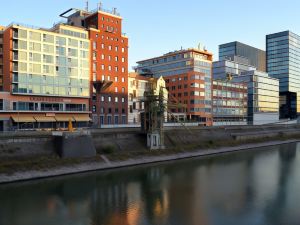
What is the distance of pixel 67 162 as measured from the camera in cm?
5441

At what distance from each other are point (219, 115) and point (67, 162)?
96719mm

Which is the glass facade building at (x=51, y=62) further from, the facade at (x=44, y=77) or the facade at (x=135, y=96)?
the facade at (x=135, y=96)

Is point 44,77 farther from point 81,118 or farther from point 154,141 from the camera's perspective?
point 154,141

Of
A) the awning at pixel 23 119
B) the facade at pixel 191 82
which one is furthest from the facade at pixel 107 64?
the facade at pixel 191 82

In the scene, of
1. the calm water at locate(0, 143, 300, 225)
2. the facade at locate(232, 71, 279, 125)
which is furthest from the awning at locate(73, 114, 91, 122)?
the facade at locate(232, 71, 279, 125)

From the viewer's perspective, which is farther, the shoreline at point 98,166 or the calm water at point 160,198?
the shoreline at point 98,166

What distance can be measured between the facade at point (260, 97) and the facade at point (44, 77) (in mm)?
97218

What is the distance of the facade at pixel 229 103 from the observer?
140 meters

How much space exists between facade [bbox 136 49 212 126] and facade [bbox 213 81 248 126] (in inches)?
198

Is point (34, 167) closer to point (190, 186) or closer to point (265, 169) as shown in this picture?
point (190, 186)

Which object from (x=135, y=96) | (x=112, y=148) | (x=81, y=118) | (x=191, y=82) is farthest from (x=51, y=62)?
(x=191, y=82)

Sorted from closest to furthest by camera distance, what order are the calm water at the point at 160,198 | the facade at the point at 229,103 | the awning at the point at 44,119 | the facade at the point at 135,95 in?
the calm water at the point at 160,198 < the awning at the point at 44,119 < the facade at the point at 135,95 < the facade at the point at 229,103

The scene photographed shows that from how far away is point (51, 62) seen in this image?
280 feet

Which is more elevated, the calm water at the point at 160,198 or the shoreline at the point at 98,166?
the shoreline at the point at 98,166
